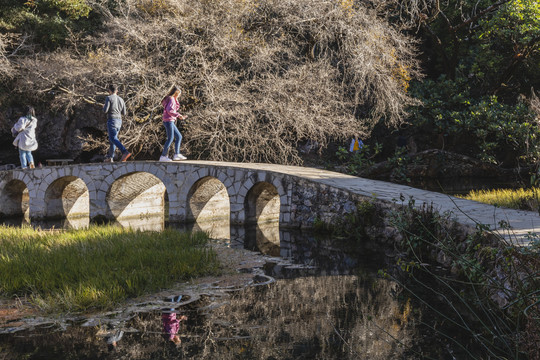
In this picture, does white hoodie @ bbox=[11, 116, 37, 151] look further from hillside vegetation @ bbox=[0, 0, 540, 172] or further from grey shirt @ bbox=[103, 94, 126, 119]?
grey shirt @ bbox=[103, 94, 126, 119]

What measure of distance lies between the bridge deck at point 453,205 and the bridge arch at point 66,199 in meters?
4.72

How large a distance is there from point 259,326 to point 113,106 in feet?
26.9

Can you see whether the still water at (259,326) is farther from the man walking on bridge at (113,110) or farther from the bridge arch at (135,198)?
the bridge arch at (135,198)

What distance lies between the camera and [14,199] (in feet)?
49.7

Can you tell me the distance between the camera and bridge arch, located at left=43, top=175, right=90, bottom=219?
14062 mm

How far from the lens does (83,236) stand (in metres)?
8.65

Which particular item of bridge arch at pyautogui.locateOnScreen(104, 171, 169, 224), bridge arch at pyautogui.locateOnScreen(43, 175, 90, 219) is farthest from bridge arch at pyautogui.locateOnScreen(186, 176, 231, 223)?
bridge arch at pyautogui.locateOnScreen(43, 175, 90, 219)

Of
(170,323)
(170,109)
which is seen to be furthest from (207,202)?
(170,323)

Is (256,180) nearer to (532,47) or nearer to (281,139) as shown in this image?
(281,139)

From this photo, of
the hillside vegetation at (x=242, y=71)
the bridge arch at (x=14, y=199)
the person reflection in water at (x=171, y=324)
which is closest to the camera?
the person reflection in water at (x=171, y=324)

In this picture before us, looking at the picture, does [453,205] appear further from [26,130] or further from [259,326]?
[26,130]

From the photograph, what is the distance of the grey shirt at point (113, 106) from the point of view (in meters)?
12.1

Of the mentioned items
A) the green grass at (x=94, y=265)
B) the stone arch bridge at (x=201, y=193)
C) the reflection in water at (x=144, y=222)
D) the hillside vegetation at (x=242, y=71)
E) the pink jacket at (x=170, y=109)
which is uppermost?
the hillside vegetation at (x=242, y=71)

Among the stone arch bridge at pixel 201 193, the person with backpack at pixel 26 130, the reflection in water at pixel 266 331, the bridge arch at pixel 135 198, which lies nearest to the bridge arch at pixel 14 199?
the stone arch bridge at pixel 201 193
